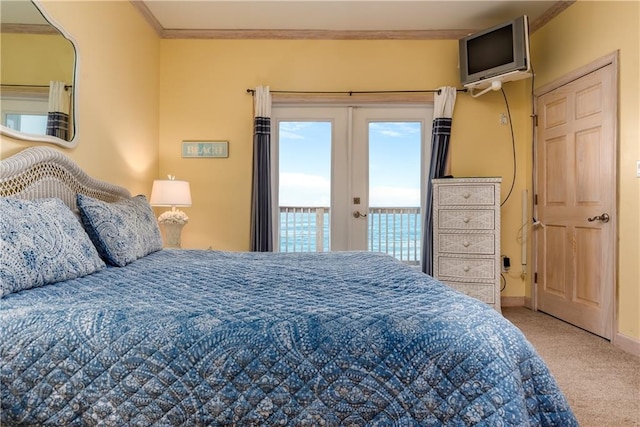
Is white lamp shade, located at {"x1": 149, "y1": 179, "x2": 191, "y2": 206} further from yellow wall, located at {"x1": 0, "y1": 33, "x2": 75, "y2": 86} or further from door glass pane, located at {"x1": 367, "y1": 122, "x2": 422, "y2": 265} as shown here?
door glass pane, located at {"x1": 367, "y1": 122, "x2": 422, "y2": 265}

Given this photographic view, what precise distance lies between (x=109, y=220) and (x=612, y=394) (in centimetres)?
281

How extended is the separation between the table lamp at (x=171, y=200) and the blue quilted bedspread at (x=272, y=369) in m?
2.18

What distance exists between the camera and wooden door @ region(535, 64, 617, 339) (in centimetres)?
280

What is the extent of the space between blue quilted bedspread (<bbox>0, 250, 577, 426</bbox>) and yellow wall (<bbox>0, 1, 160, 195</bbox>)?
1.41 m

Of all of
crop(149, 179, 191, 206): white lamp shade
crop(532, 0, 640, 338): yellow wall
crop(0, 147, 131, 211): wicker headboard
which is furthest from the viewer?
crop(149, 179, 191, 206): white lamp shade

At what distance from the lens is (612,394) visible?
1.97 metres

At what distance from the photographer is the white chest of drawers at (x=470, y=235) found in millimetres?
3220

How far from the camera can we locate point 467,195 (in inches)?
128

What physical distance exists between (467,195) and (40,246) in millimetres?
2987

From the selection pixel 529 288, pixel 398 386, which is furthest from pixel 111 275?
pixel 529 288

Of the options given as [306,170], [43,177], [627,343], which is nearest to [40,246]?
[43,177]

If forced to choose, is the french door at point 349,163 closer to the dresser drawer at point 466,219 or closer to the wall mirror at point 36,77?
the dresser drawer at point 466,219

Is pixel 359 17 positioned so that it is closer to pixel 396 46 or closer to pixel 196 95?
pixel 396 46

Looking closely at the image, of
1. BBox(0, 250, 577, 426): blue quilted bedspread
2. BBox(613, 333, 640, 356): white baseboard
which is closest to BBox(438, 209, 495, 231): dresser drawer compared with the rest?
BBox(613, 333, 640, 356): white baseboard
